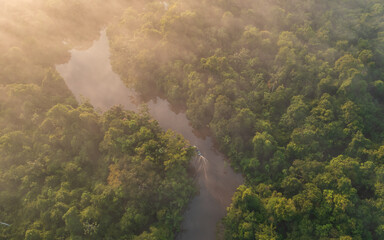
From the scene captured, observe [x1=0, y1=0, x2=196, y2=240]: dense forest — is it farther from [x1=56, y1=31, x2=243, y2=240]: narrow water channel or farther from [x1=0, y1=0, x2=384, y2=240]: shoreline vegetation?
[x1=56, y1=31, x2=243, y2=240]: narrow water channel

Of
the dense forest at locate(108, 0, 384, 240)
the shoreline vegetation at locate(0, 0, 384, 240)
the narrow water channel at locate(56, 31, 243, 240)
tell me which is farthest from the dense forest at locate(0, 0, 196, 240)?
the dense forest at locate(108, 0, 384, 240)

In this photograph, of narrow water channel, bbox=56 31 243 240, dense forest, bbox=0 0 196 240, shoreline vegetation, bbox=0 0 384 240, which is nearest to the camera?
dense forest, bbox=0 0 196 240

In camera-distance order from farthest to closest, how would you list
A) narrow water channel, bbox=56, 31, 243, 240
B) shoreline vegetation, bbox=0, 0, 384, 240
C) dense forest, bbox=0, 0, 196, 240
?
narrow water channel, bbox=56, 31, 243, 240 → shoreline vegetation, bbox=0, 0, 384, 240 → dense forest, bbox=0, 0, 196, 240

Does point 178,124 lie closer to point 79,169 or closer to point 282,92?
point 79,169

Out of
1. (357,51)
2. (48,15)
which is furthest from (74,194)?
(357,51)

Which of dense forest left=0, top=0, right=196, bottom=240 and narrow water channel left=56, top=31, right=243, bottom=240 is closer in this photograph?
dense forest left=0, top=0, right=196, bottom=240

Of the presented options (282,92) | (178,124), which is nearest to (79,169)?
(178,124)
